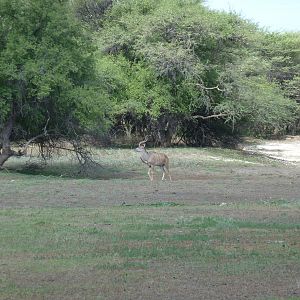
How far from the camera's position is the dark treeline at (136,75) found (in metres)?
31.1

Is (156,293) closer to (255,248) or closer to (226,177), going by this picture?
(255,248)

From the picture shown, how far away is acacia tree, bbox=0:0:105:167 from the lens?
99.4 feet

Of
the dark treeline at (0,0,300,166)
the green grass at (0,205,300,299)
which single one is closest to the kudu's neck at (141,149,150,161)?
the dark treeline at (0,0,300,166)

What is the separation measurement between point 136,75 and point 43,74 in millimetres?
21808

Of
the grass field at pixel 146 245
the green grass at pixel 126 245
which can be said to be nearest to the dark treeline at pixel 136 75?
the grass field at pixel 146 245

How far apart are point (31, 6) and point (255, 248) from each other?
871 inches

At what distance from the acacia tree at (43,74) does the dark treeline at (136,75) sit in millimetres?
48

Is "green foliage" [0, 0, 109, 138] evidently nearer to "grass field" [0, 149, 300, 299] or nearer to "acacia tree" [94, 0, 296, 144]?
"grass field" [0, 149, 300, 299]

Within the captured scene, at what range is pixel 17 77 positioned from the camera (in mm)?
29703

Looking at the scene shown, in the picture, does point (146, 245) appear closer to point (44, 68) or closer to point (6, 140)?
point (44, 68)

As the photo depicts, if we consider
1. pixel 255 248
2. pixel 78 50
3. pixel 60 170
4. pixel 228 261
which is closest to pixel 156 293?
pixel 228 261

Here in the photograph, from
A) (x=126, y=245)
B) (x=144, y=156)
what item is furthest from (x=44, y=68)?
(x=126, y=245)

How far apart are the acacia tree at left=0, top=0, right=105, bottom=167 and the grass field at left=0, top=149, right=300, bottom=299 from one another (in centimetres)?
780

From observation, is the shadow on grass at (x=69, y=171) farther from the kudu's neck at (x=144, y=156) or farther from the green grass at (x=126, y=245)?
the green grass at (x=126, y=245)
